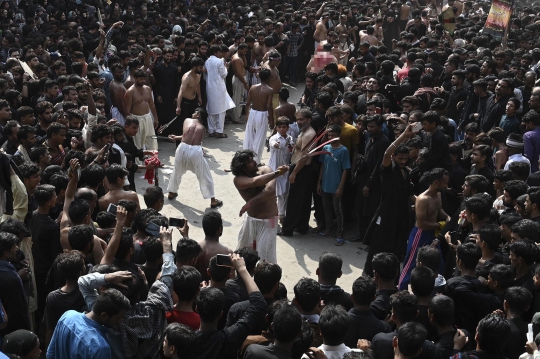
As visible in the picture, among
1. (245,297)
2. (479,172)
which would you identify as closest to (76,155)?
(245,297)

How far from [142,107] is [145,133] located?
41cm

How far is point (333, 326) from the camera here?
444 cm

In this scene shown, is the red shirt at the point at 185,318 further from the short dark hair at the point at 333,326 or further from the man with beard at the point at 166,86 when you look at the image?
the man with beard at the point at 166,86

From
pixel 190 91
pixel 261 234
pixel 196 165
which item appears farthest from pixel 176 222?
pixel 190 91

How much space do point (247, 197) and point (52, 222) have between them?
2.09m

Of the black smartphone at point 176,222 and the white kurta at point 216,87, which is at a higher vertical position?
the black smartphone at point 176,222

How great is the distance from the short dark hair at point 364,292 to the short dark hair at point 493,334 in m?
0.78

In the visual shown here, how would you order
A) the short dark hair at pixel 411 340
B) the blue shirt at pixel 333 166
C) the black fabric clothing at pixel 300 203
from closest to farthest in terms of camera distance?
the short dark hair at pixel 411 340, the blue shirt at pixel 333 166, the black fabric clothing at pixel 300 203

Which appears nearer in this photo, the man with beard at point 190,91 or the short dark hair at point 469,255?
the short dark hair at point 469,255

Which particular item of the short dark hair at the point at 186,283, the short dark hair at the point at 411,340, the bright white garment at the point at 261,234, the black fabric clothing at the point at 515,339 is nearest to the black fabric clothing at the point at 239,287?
the short dark hair at the point at 186,283

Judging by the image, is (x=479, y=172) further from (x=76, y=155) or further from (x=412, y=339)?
(x=76, y=155)

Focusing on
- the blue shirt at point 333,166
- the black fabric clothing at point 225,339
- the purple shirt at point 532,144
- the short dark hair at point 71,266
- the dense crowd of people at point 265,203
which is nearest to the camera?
the black fabric clothing at point 225,339

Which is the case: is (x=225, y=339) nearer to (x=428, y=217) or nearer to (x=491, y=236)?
(x=491, y=236)

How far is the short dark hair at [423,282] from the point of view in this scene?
16.8ft
